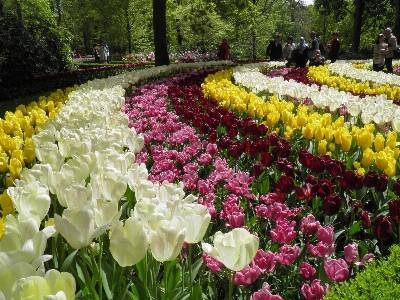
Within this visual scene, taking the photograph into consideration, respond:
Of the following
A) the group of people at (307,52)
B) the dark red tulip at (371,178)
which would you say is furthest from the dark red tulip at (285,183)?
the group of people at (307,52)

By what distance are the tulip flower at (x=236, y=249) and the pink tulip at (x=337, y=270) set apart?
435 mm

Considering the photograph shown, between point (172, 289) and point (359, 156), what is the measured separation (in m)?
2.34

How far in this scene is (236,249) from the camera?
1.35 meters

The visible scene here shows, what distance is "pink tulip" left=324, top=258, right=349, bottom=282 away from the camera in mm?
1592

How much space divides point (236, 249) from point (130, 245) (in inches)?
13.5

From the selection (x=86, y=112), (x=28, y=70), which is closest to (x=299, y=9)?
(x=28, y=70)

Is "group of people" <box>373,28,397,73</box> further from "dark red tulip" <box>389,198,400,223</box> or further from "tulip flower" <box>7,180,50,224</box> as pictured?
"tulip flower" <box>7,180,50,224</box>

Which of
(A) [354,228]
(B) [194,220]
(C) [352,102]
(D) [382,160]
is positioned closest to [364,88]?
(C) [352,102]

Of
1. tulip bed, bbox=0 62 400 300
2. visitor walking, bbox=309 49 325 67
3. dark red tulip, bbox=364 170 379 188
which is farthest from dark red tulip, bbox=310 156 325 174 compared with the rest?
visitor walking, bbox=309 49 325 67

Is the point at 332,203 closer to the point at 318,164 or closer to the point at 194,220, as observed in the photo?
the point at 318,164

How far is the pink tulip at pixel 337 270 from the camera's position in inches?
62.7

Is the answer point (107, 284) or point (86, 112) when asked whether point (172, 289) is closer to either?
point (107, 284)

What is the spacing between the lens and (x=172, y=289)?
1.69 metres

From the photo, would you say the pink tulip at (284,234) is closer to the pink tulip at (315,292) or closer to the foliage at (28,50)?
the pink tulip at (315,292)
